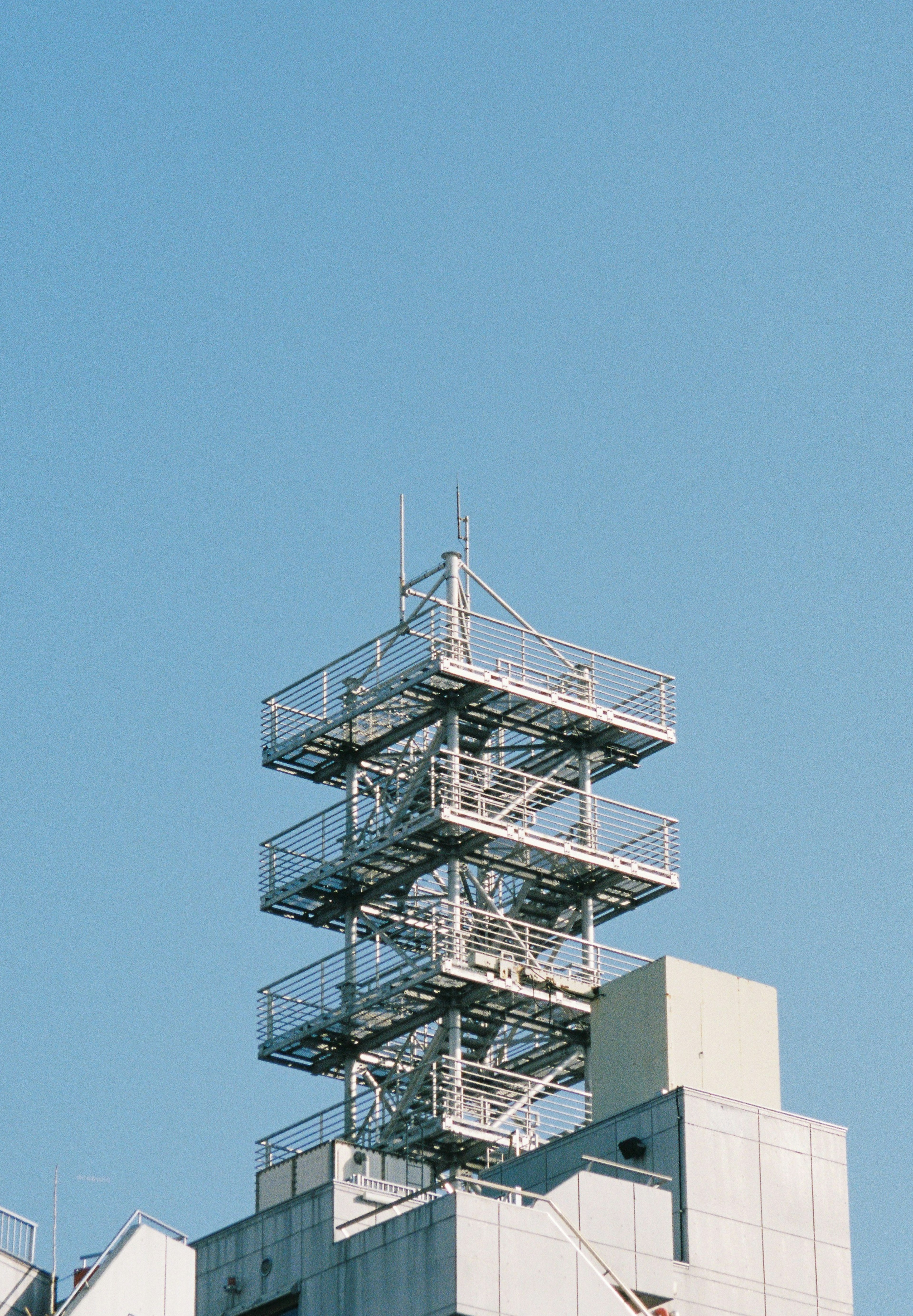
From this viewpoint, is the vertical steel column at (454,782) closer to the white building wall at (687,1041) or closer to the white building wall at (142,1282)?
the white building wall at (687,1041)

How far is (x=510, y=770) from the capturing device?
106 meters

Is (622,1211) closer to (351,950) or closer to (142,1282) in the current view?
(142,1282)

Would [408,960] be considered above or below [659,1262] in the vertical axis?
above

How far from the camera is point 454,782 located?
343ft

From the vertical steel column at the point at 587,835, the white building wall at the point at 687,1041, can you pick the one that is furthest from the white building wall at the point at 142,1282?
the vertical steel column at the point at 587,835

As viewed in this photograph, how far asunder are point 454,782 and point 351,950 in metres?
5.85

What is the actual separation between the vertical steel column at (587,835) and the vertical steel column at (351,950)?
6.40 m

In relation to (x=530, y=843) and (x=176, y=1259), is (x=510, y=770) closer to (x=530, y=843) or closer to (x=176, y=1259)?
(x=530, y=843)

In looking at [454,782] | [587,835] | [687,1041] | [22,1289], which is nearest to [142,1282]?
[22,1289]

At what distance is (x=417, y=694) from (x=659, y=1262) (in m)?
22.9

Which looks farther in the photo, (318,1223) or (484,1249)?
(318,1223)

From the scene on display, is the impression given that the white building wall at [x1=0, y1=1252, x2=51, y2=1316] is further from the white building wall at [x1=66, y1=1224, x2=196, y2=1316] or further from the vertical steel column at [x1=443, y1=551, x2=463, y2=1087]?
the vertical steel column at [x1=443, y1=551, x2=463, y2=1087]

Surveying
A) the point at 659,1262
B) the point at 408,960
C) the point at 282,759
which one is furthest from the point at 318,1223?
the point at 282,759

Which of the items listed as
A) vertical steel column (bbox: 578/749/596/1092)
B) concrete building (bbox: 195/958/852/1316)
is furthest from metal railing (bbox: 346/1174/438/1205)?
vertical steel column (bbox: 578/749/596/1092)
